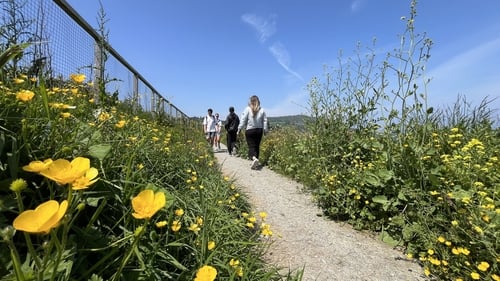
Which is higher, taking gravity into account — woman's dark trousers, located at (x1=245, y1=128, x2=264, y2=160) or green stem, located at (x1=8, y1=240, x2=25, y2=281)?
woman's dark trousers, located at (x1=245, y1=128, x2=264, y2=160)

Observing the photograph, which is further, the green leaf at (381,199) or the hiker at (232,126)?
the hiker at (232,126)

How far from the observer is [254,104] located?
7988mm

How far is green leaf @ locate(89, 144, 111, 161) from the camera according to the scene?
1589 mm

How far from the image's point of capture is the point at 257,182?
5.73 m

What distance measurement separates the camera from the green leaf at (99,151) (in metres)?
1.59

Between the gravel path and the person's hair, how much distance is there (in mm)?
3784

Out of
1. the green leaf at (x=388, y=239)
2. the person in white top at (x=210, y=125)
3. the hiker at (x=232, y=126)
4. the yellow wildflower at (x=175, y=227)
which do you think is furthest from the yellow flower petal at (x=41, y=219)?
the person in white top at (x=210, y=125)

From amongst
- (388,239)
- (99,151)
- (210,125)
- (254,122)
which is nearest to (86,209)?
(99,151)

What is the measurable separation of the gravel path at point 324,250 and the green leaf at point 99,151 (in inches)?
64.7

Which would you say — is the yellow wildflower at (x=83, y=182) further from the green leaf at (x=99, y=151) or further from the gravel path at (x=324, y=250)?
the gravel path at (x=324, y=250)

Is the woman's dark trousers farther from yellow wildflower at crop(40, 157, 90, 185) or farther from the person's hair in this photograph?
yellow wildflower at crop(40, 157, 90, 185)

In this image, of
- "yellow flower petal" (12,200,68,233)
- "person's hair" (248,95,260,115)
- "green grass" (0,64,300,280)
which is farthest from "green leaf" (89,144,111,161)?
"person's hair" (248,95,260,115)

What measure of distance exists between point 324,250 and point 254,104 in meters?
5.45

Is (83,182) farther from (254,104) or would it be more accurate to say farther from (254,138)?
(254,104)
